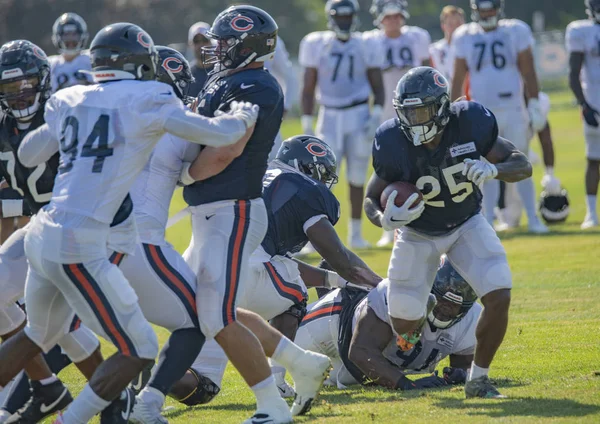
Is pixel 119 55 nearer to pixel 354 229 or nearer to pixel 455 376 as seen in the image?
pixel 455 376

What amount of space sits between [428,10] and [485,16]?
119 feet

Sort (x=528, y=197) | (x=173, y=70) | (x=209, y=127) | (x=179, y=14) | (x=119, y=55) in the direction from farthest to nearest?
(x=179, y=14), (x=528, y=197), (x=173, y=70), (x=119, y=55), (x=209, y=127)

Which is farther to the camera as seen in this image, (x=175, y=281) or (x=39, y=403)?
(x=39, y=403)

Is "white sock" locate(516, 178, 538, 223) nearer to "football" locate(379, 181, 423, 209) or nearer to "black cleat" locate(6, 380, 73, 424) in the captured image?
"football" locate(379, 181, 423, 209)

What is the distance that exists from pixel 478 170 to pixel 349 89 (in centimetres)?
648

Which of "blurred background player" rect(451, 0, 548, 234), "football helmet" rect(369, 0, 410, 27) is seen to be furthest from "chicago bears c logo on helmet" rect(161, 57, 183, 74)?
"football helmet" rect(369, 0, 410, 27)

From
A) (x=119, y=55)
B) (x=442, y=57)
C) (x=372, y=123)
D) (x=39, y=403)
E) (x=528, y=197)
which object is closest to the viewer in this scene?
(x=119, y=55)

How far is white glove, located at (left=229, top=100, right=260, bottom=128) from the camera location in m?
4.58

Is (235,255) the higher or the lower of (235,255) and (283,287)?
the higher

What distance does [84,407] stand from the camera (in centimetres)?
441

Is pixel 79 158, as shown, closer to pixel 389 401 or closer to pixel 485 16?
pixel 389 401

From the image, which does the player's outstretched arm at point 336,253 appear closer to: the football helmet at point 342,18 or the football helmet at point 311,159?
the football helmet at point 311,159

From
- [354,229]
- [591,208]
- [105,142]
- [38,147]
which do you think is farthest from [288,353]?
[591,208]

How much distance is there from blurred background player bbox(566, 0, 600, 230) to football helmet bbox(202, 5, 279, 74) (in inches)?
272
